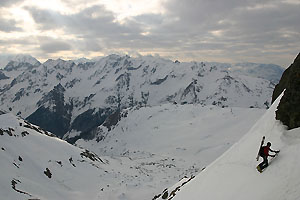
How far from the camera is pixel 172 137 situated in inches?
4158

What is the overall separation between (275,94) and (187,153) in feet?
214

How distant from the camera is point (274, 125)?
48.2 feet

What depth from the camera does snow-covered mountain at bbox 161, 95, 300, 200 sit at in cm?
976

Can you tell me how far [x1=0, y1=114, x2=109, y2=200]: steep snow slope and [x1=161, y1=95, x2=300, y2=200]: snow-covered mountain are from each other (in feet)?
69.7

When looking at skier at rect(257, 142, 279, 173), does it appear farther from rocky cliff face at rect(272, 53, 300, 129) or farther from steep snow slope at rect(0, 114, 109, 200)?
steep snow slope at rect(0, 114, 109, 200)

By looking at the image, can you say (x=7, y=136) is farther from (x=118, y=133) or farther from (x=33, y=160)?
(x=118, y=133)

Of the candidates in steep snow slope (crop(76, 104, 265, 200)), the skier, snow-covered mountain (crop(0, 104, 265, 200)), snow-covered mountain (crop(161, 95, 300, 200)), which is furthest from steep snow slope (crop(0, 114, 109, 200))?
the skier

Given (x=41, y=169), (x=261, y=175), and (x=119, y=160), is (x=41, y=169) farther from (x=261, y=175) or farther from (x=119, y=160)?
(x=261, y=175)

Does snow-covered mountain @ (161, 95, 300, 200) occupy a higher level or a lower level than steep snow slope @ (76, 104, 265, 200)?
higher

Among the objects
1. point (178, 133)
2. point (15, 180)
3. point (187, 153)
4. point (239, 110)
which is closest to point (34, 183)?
point (15, 180)

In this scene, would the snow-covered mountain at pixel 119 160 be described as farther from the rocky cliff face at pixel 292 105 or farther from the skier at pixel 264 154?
the rocky cliff face at pixel 292 105

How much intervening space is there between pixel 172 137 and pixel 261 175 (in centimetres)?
9506

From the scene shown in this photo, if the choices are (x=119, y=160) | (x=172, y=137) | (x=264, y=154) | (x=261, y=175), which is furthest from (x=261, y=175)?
(x=172, y=137)

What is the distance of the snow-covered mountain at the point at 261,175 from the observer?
32.0ft
